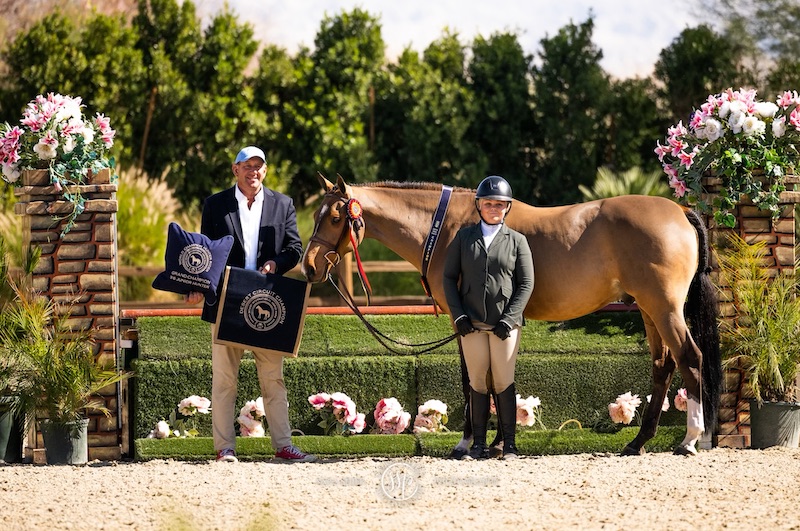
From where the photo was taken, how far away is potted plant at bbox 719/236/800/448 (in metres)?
6.85

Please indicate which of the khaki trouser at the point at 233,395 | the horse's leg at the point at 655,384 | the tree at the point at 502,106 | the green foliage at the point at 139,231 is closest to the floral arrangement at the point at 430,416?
the khaki trouser at the point at 233,395

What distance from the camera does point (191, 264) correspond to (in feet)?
20.6

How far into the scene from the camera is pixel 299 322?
6527 mm

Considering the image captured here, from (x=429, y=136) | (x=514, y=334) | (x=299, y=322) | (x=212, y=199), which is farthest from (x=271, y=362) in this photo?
(x=429, y=136)

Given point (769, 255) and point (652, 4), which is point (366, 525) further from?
point (652, 4)

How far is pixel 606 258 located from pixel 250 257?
2225 millimetres


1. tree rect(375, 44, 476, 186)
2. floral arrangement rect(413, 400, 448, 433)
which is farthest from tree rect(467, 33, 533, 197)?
floral arrangement rect(413, 400, 448, 433)

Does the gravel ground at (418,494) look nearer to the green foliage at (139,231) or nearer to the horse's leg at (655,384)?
the horse's leg at (655,384)

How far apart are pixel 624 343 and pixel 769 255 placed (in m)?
1.15

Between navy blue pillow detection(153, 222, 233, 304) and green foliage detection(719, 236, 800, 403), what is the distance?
3.34 m

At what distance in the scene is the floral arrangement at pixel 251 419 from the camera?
709cm

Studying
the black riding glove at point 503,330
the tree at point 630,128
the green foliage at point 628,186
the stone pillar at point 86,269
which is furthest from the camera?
the tree at point 630,128

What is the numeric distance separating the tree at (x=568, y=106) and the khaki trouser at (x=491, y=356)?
29.3 ft

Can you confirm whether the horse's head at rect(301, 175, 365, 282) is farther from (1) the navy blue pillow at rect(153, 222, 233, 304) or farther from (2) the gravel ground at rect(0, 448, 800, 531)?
(2) the gravel ground at rect(0, 448, 800, 531)
